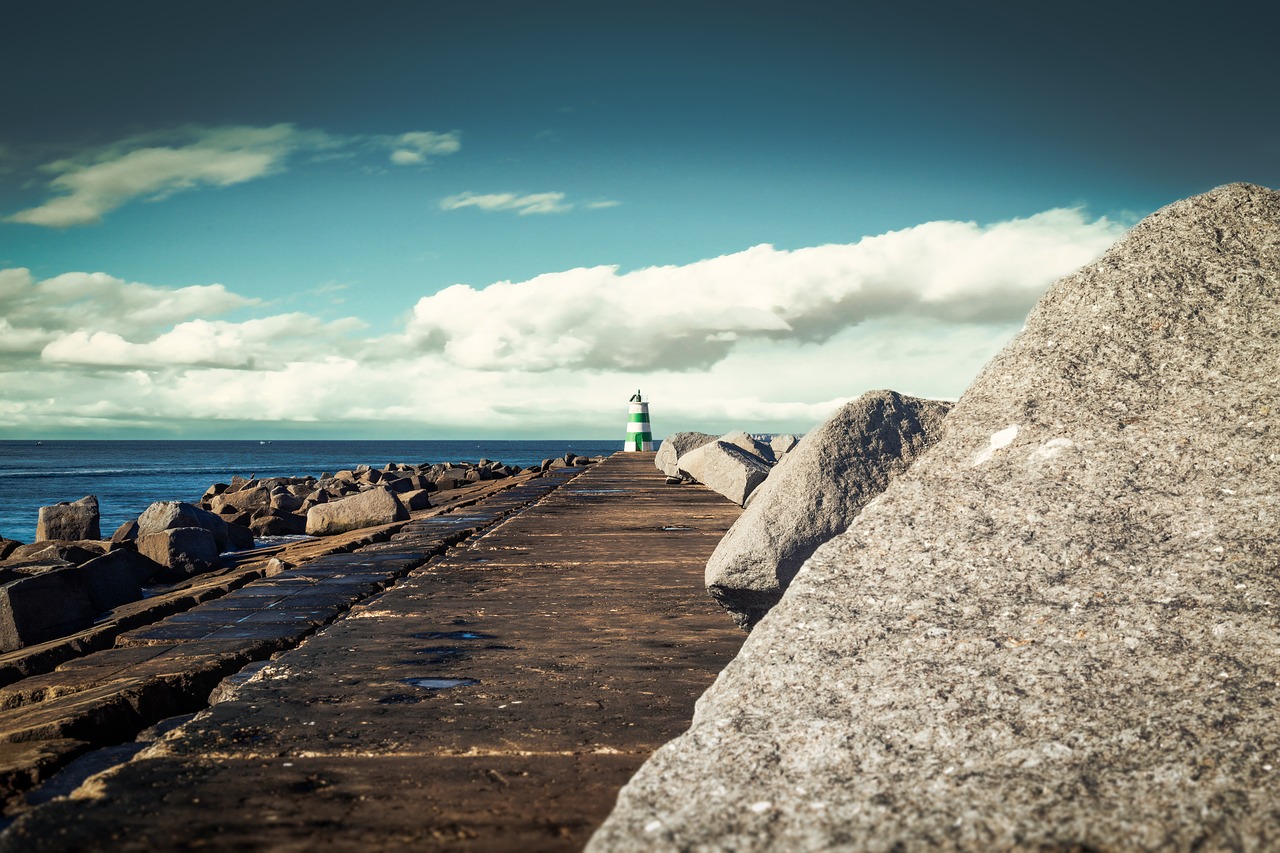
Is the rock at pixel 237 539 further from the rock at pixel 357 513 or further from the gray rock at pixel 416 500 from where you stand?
the gray rock at pixel 416 500

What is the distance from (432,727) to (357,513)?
7888mm

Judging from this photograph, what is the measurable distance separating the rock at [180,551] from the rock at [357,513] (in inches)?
62.0

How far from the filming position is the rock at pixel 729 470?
785 cm

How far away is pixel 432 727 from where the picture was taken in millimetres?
2207

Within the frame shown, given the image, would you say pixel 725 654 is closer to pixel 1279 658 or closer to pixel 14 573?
pixel 1279 658

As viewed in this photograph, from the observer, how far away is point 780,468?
3514 millimetres

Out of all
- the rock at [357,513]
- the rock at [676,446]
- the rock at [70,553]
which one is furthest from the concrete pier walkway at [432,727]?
the rock at [676,446]

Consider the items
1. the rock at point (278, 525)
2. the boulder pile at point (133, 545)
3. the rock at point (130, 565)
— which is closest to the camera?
the boulder pile at point (133, 545)

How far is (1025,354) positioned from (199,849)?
2398 millimetres

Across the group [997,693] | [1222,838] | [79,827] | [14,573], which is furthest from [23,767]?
[14,573]

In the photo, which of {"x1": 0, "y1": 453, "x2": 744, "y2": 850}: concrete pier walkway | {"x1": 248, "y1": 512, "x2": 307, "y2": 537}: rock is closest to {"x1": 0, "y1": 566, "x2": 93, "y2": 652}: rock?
{"x1": 0, "y1": 453, "x2": 744, "y2": 850}: concrete pier walkway

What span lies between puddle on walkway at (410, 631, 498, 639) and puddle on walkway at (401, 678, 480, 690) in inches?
21.8

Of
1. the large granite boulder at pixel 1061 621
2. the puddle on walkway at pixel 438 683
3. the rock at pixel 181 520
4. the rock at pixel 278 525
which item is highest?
the large granite boulder at pixel 1061 621

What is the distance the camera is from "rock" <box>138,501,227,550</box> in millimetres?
9492
